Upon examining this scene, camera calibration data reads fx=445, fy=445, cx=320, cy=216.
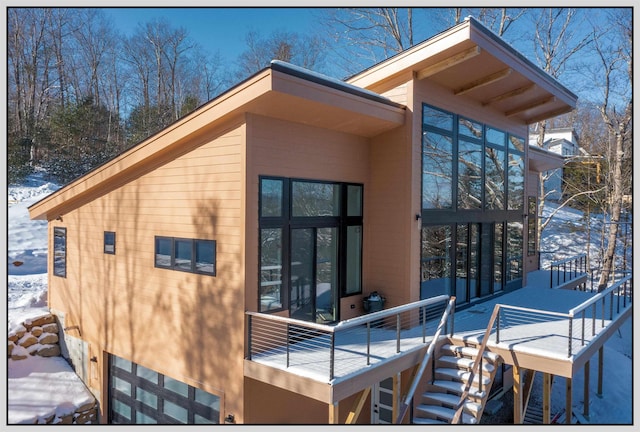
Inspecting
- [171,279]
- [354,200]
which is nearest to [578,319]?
[354,200]

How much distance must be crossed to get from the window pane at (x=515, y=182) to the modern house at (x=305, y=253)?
1559 millimetres

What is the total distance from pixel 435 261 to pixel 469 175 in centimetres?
221

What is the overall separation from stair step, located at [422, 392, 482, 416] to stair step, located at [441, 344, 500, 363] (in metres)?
0.71

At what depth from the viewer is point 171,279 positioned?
7.21m

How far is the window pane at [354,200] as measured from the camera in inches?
312

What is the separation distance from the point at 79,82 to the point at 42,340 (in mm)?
16844

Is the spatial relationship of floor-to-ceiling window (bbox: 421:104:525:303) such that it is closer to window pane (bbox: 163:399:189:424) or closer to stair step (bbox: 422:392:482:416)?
stair step (bbox: 422:392:482:416)

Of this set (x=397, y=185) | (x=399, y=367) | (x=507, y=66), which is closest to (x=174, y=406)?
(x=399, y=367)

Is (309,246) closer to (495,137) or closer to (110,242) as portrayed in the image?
(110,242)

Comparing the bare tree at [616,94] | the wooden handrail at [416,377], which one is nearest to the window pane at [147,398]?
the wooden handrail at [416,377]

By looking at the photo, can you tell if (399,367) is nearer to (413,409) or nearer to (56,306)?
(413,409)

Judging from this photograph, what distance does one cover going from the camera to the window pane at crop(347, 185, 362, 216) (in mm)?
7918

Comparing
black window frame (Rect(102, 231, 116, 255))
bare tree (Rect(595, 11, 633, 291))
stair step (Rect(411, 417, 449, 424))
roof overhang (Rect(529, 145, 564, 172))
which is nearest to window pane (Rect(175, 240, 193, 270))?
black window frame (Rect(102, 231, 116, 255))

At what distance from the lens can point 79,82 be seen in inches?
887
